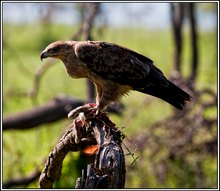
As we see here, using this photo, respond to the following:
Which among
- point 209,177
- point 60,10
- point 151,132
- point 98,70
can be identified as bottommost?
point 209,177

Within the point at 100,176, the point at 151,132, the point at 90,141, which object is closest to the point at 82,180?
the point at 100,176

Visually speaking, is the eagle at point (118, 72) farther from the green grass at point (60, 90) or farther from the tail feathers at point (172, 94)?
the green grass at point (60, 90)

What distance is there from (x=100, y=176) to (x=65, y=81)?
919cm

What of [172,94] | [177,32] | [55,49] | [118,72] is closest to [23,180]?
[55,49]

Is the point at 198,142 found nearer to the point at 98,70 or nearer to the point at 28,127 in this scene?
the point at 28,127

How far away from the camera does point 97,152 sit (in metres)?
3.25

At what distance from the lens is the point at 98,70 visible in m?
4.45

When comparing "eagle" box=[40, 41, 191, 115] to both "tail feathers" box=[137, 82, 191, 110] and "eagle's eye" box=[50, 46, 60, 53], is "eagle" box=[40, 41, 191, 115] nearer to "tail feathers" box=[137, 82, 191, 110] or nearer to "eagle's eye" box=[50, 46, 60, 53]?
"tail feathers" box=[137, 82, 191, 110]

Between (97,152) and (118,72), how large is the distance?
1350 mm

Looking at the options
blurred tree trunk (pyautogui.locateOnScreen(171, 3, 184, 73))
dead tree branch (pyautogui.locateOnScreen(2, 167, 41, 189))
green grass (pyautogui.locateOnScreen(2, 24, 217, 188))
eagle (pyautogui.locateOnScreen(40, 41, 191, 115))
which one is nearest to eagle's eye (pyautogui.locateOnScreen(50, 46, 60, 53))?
eagle (pyautogui.locateOnScreen(40, 41, 191, 115))

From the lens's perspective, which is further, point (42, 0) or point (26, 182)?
point (42, 0)

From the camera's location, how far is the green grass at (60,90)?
298 inches

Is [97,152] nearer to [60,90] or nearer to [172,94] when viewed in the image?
[172,94]

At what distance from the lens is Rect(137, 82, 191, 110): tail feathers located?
439 cm
